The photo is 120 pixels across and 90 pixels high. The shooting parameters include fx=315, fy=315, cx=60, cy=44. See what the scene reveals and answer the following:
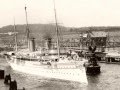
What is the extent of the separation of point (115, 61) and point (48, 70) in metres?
28.2

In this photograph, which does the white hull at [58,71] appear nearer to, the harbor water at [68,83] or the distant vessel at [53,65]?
the distant vessel at [53,65]

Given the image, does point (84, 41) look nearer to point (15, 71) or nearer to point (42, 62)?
point (15, 71)

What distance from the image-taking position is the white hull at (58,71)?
2015 inches

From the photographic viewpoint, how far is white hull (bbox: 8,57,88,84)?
5119 cm

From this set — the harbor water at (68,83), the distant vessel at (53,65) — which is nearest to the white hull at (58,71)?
the distant vessel at (53,65)

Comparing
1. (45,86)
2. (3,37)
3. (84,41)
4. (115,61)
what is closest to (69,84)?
(45,86)

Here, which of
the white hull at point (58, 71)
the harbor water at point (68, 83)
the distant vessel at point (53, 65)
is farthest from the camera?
the distant vessel at point (53, 65)

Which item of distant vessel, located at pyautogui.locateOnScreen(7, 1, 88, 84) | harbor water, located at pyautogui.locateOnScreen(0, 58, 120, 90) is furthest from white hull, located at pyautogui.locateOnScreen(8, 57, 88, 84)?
harbor water, located at pyautogui.locateOnScreen(0, 58, 120, 90)

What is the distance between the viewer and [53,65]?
182 feet

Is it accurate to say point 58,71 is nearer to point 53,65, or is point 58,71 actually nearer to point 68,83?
point 53,65

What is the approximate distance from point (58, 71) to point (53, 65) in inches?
59.1

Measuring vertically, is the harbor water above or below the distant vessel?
below

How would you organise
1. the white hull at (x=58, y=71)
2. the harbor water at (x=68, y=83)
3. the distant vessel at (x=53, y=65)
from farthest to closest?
the distant vessel at (x=53, y=65) < the white hull at (x=58, y=71) < the harbor water at (x=68, y=83)

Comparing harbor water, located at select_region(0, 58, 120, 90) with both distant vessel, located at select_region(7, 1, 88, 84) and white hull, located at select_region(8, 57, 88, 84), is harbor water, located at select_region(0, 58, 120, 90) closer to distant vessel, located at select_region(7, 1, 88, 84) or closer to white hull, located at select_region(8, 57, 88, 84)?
white hull, located at select_region(8, 57, 88, 84)
